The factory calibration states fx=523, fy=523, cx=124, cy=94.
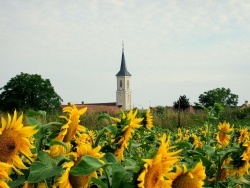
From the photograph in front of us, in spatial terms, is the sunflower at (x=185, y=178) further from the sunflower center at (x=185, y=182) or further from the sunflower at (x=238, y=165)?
the sunflower at (x=238, y=165)

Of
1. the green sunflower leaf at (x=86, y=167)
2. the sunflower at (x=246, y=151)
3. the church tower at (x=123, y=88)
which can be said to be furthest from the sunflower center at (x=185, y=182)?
the church tower at (x=123, y=88)

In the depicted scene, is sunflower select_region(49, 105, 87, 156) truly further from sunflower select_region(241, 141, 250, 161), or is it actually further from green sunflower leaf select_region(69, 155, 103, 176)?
sunflower select_region(241, 141, 250, 161)

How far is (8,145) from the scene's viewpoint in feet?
4.94

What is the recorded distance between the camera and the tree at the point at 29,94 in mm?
49094

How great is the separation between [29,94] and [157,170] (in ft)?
161

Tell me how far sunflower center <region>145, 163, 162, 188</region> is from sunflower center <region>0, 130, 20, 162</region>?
41cm

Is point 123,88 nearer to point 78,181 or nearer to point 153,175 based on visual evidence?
point 78,181

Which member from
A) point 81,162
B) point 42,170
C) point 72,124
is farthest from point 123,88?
point 81,162

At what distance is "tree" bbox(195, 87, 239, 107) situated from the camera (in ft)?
214

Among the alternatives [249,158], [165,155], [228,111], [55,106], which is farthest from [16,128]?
[55,106]

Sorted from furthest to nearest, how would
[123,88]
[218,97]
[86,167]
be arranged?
1. [123,88]
2. [218,97]
3. [86,167]

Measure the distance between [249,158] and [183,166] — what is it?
26.5 inches

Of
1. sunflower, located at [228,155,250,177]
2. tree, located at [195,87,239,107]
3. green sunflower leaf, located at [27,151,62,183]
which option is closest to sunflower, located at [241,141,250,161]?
sunflower, located at [228,155,250,177]

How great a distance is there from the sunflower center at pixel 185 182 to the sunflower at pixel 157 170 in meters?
0.10
